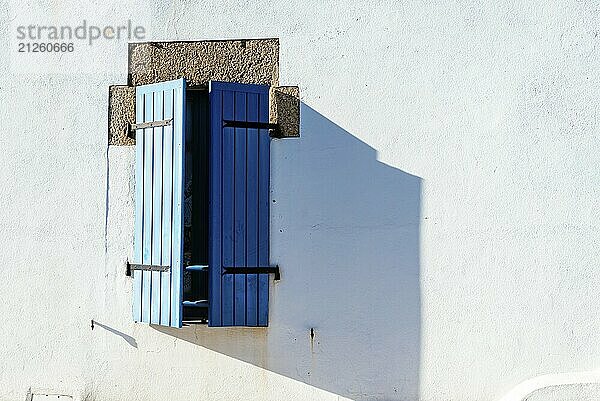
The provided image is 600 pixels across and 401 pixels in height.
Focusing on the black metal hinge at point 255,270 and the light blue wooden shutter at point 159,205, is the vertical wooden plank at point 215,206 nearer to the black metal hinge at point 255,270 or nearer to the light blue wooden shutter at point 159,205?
the black metal hinge at point 255,270

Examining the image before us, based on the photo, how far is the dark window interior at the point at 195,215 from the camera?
5.79 metres

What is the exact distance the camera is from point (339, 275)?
5.74 m

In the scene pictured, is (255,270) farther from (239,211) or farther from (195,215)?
(195,215)

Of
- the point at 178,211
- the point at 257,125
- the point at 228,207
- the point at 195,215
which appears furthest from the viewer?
the point at 195,215

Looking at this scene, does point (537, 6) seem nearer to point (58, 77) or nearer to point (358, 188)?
point (358, 188)

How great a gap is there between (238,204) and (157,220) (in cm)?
49

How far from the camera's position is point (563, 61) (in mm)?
5676

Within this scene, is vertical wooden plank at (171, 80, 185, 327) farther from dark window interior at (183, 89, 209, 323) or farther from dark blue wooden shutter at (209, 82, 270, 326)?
dark window interior at (183, 89, 209, 323)

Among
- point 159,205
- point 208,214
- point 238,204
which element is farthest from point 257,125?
point 159,205

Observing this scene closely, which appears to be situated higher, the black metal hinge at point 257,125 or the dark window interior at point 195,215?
the black metal hinge at point 257,125

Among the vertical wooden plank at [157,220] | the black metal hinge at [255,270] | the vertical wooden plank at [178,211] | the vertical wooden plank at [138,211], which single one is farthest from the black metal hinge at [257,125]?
the black metal hinge at [255,270]

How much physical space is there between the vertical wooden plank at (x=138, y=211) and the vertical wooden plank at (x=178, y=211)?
1.09 ft

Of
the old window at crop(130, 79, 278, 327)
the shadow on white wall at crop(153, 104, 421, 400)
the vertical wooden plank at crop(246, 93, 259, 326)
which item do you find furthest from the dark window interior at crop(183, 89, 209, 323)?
the vertical wooden plank at crop(246, 93, 259, 326)

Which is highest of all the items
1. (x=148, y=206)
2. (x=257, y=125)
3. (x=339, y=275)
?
(x=257, y=125)
